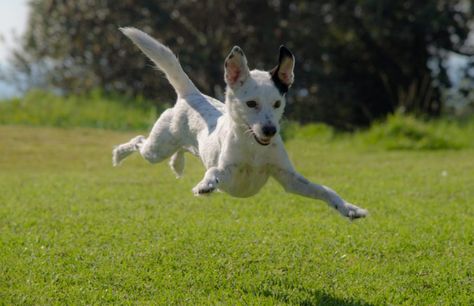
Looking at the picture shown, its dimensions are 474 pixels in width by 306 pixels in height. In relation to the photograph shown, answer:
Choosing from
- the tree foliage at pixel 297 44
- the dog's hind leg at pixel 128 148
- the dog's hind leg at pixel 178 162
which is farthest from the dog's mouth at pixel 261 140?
the tree foliage at pixel 297 44

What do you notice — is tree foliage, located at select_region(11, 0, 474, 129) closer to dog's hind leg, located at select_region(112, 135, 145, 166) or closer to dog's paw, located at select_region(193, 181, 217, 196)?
dog's hind leg, located at select_region(112, 135, 145, 166)

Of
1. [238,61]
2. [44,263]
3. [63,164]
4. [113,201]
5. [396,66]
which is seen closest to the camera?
[238,61]

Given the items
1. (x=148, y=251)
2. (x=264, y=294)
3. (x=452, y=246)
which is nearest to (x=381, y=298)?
(x=264, y=294)

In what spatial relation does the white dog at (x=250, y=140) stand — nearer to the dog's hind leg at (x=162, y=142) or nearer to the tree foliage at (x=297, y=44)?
the dog's hind leg at (x=162, y=142)

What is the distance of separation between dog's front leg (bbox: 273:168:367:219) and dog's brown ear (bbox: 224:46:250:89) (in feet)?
2.32

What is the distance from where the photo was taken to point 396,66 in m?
19.3

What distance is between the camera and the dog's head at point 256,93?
5.03 metres

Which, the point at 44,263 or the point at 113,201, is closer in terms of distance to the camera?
the point at 44,263

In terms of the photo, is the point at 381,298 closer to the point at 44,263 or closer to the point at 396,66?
the point at 44,263

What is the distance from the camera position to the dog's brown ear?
16.9 feet

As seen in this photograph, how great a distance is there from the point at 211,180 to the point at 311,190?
0.76m

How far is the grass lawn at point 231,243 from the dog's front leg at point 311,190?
0.66 meters

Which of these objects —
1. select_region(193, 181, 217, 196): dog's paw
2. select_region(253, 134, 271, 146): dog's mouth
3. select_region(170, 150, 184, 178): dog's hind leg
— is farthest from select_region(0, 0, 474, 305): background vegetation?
select_region(253, 134, 271, 146): dog's mouth

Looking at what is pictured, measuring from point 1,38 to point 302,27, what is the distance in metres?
8.34
